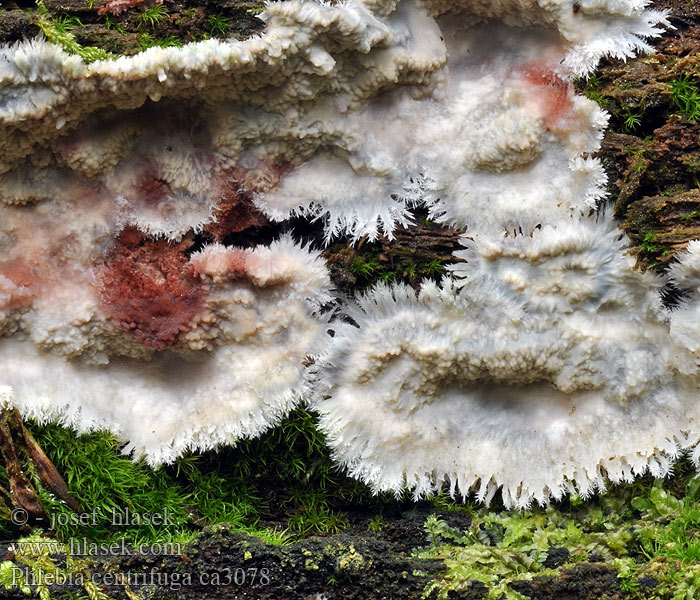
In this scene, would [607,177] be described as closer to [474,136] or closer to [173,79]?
[474,136]

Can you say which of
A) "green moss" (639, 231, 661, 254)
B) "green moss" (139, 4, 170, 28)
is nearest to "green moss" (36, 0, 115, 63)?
"green moss" (139, 4, 170, 28)

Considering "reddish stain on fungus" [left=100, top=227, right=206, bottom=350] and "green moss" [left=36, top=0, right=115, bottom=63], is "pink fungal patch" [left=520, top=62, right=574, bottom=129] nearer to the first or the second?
"reddish stain on fungus" [left=100, top=227, right=206, bottom=350]

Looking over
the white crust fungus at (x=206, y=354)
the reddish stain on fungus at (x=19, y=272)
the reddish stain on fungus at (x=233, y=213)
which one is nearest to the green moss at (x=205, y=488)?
the white crust fungus at (x=206, y=354)

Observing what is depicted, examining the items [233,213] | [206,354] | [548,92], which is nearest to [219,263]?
[233,213]

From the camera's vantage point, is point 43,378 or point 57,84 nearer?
point 57,84

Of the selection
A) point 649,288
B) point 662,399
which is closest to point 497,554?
point 662,399

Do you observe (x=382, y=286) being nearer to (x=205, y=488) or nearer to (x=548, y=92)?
(x=548, y=92)
